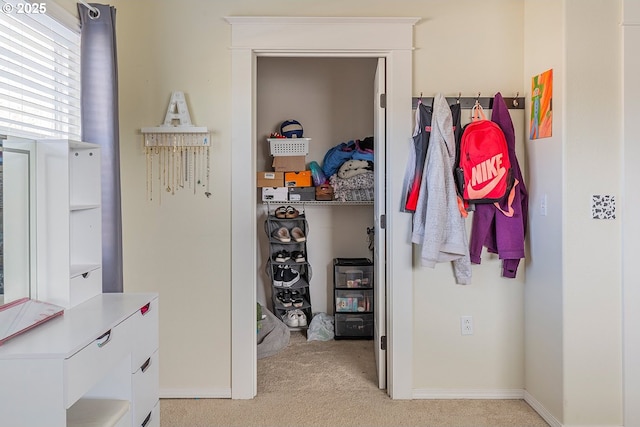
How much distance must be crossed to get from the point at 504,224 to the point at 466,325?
635 mm

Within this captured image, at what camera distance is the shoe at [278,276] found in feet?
13.8

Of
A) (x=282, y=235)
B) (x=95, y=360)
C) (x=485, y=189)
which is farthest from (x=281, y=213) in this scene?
(x=95, y=360)

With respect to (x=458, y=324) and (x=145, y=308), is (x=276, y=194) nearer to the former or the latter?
(x=458, y=324)

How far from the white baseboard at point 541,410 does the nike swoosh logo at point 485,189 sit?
3.83ft

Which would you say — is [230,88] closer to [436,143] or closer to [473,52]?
[436,143]

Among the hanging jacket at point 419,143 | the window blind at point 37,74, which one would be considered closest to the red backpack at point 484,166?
the hanging jacket at point 419,143

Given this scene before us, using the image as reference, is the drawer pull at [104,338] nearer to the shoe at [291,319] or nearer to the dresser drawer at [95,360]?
the dresser drawer at [95,360]

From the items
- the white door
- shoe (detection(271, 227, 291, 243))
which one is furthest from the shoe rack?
the white door

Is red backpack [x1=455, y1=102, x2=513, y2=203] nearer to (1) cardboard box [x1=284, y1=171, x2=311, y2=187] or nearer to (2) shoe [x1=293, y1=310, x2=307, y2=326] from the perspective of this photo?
(1) cardboard box [x1=284, y1=171, x2=311, y2=187]

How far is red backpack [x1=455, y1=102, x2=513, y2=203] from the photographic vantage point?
261 centimetres

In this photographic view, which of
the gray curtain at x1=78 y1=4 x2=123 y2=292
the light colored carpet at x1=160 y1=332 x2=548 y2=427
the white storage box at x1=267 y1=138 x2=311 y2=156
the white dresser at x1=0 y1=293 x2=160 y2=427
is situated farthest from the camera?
the white storage box at x1=267 y1=138 x2=311 y2=156

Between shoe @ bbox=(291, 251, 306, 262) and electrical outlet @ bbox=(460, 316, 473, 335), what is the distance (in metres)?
1.75

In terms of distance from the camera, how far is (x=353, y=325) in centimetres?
409

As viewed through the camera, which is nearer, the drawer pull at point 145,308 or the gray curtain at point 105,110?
the drawer pull at point 145,308
